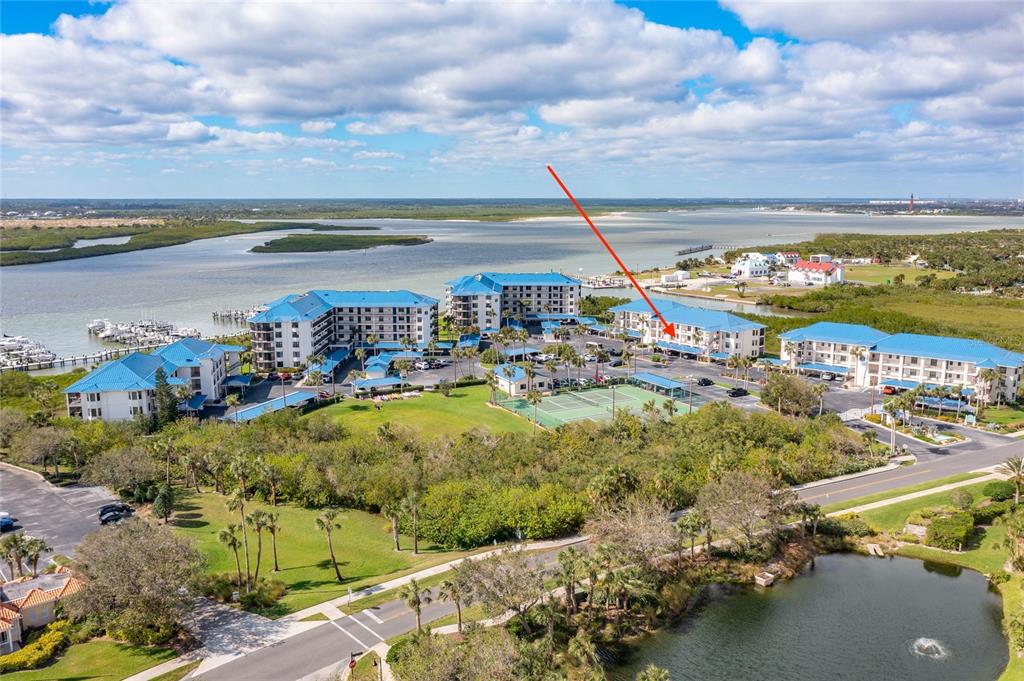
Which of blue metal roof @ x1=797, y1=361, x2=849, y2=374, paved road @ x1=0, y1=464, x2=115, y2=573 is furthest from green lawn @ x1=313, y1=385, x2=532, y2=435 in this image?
blue metal roof @ x1=797, y1=361, x2=849, y2=374

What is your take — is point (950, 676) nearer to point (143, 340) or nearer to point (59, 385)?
point (59, 385)

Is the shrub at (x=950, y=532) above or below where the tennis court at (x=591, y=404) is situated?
below

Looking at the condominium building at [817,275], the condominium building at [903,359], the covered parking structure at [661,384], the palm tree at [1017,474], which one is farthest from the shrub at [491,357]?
the condominium building at [817,275]

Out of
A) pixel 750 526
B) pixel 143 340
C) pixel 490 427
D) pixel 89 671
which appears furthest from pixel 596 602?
pixel 143 340

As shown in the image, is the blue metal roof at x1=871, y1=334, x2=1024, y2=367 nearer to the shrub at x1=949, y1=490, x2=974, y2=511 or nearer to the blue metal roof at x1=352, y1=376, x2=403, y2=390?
the shrub at x1=949, y1=490, x2=974, y2=511

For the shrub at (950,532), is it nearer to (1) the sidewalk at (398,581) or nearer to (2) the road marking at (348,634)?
(1) the sidewalk at (398,581)
